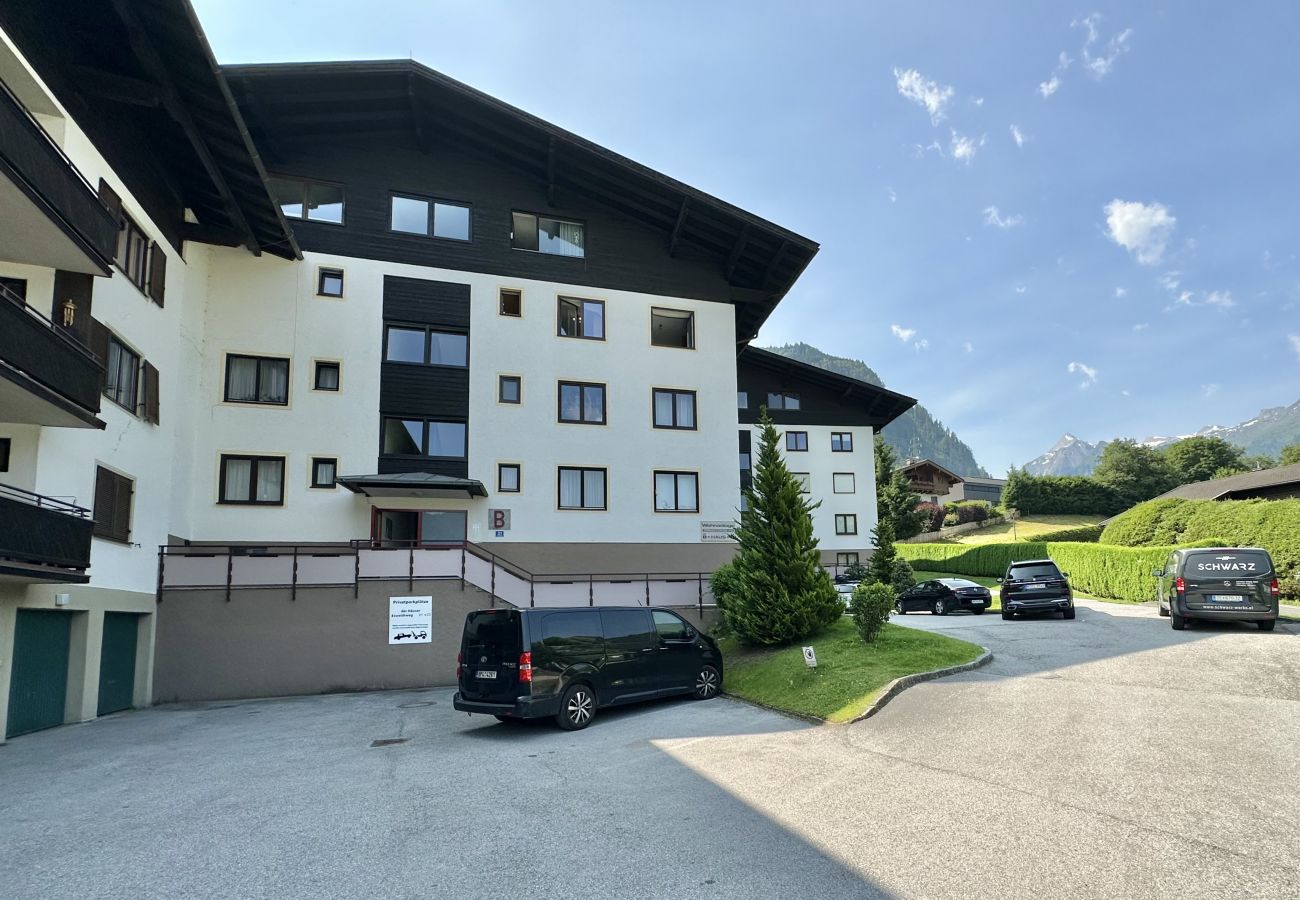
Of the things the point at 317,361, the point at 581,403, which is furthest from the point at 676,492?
the point at 317,361

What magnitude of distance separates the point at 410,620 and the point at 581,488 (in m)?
7.21

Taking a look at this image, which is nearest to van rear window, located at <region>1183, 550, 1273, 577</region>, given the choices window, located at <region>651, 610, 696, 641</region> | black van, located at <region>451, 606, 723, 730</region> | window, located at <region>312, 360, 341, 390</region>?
window, located at <region>651, 610, 696, 641</region>

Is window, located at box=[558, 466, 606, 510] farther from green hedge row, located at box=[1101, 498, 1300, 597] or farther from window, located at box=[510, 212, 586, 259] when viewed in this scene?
green hedge row, located at box=[1101, 498, 1300, 597]

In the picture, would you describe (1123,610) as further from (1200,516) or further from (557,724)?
(557,724)

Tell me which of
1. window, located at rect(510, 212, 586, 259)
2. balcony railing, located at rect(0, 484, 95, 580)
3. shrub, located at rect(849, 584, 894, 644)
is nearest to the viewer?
balcony railing, located at rect(0, 484, 95, 580)

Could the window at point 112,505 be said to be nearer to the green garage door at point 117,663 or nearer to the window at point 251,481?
the green garage door at point 117,663

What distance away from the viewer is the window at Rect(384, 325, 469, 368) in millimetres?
24109

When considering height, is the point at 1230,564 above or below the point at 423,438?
below

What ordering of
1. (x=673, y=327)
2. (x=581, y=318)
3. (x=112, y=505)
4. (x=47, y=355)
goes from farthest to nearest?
(x=673, y=327), (x=581, y=318), (x=112, y=505), (x=47, y=355)

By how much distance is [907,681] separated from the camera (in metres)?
12.3

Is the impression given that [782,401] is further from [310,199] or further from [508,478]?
[310,199]

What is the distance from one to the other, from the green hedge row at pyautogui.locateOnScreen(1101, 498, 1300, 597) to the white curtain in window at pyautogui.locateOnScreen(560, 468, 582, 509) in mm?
19806

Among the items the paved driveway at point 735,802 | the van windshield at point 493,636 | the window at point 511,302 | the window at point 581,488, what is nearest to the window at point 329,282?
the window at point 511,302

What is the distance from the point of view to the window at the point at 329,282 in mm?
23562
